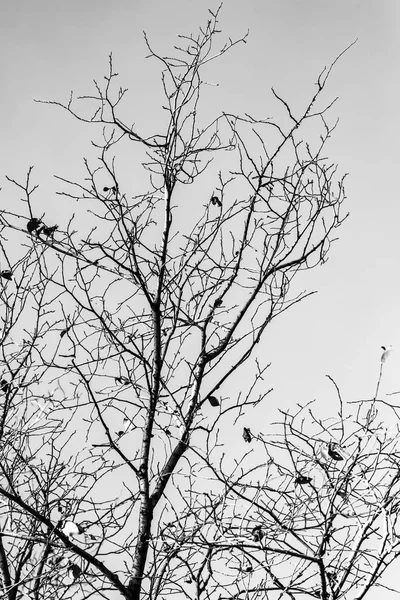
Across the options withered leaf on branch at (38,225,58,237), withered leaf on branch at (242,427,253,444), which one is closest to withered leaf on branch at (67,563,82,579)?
withered leaf on branch at (242,427,253,444)

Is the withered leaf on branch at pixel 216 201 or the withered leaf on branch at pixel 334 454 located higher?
the withered leaf on branch at pixel 216 201

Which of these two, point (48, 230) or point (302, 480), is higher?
point (48, 230)

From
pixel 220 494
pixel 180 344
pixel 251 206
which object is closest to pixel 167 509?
pixel 220 494

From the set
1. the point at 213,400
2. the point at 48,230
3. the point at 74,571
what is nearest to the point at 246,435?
the point at 213,400

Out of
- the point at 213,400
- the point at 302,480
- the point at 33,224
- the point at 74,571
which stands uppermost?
the point at 33,224

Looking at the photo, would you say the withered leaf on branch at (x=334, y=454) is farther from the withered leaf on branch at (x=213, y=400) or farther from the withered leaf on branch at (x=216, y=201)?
the withered leaf on branch at (x=216, y=201)

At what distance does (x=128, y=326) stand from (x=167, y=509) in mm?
1150

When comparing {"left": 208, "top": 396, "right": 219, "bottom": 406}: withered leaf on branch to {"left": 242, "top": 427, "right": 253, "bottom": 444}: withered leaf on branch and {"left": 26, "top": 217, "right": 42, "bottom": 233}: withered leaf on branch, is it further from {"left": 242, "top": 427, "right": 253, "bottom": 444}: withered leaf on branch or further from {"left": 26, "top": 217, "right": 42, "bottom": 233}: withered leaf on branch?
{"left": 26, "top": 217, "right": 42, "bottom": 233}: withered leaf on branch

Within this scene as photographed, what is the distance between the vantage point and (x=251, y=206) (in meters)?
3.99

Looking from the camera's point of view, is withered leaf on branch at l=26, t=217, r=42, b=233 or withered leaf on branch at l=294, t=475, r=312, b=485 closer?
withered leaf on branch at l=294, t=475, r=312, b=485

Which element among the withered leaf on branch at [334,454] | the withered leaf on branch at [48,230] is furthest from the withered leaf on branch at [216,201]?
the withered leaf on branch at [334,454]

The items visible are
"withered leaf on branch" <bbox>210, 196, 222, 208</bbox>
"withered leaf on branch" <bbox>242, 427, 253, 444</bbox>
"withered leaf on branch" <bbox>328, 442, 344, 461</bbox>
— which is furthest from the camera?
"withered leaf on branch" <bbox>210, 196, 222, 208</bbox>

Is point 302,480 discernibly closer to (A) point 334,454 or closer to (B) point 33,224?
(A) point 334,454

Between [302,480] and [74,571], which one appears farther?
[302,480]
